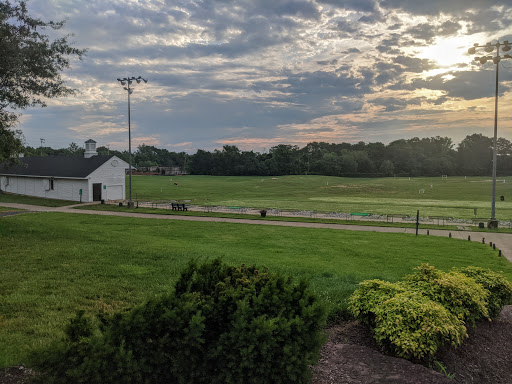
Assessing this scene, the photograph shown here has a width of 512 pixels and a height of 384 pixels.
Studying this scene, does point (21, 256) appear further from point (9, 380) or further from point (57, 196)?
point (57, 196)

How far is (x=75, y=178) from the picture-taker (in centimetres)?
4138

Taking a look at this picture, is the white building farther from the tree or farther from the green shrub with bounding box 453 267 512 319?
the green shrub with bounding box 453 267 512 319

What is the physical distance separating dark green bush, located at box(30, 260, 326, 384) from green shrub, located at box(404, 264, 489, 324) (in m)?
2.87

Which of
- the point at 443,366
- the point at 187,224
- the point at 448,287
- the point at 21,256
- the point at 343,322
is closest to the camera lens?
the point at 443,366

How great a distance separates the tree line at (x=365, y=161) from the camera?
394 ft

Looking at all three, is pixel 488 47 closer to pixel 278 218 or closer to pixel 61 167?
pixel 278 218

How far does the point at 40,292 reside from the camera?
25.3 feet

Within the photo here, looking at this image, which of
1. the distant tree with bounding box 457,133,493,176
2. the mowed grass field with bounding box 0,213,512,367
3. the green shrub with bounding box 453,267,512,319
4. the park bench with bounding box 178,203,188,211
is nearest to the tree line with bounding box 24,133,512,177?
the distant tree with bounding box 457,133,493,176

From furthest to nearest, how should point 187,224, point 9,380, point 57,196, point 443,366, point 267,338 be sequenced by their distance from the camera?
point 57,196
point 187,224
point 443,366
point 9,380
point 267,338

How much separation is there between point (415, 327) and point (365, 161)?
12515 cm

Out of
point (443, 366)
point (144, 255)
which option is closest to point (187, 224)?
point (144, 255)

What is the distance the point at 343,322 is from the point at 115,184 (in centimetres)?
4227

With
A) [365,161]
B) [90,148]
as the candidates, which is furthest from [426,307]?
[365,161]

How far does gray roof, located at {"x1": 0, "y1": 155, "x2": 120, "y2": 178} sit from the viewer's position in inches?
1676
